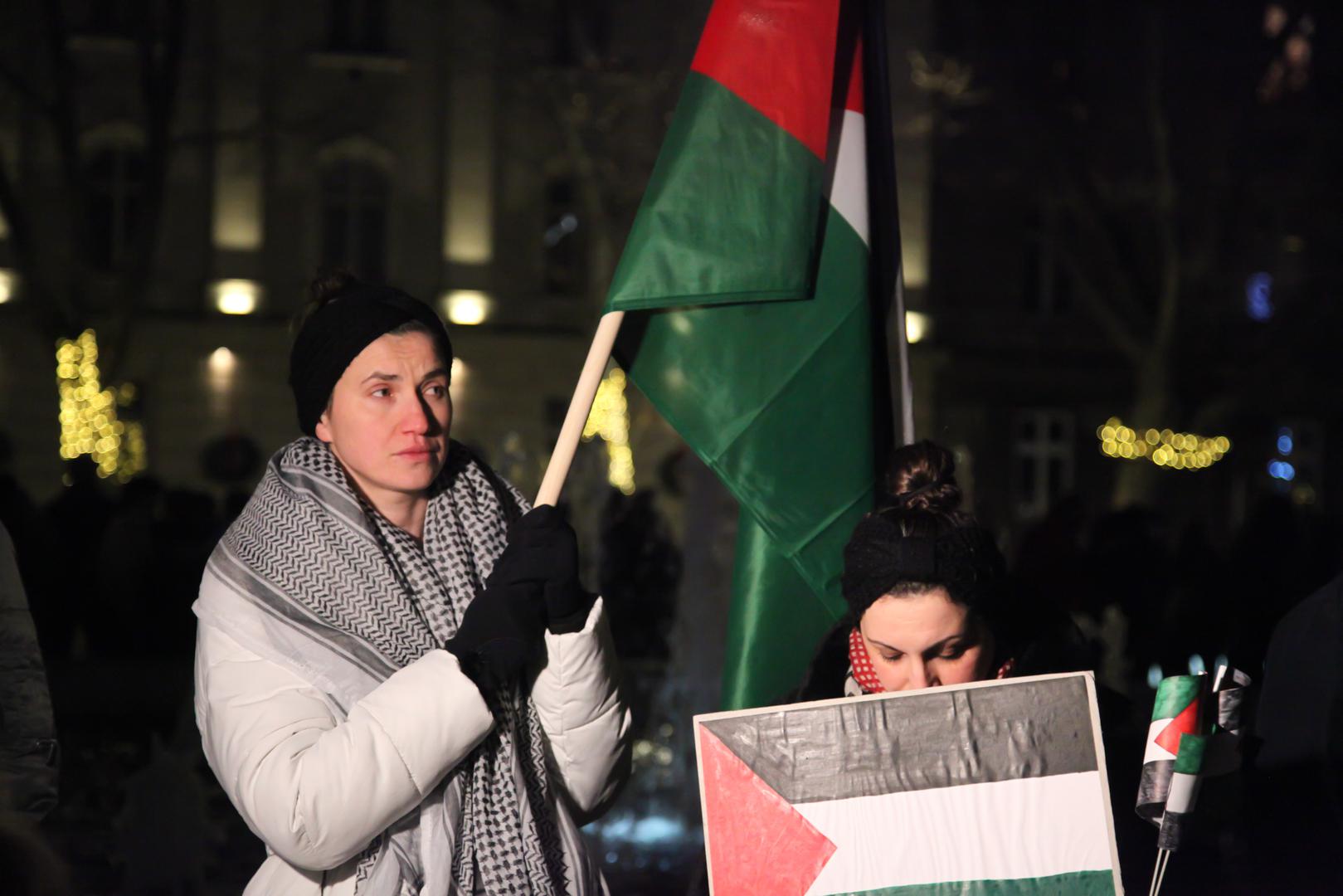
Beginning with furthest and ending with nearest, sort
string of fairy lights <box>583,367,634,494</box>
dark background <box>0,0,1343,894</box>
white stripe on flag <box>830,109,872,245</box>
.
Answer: dark background <box>0,0,1343,894</box> < string of fairy lights <box>583,367,634,494</box> < white stripe on flag <box>830,109,872,245</box>

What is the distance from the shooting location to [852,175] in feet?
10.4

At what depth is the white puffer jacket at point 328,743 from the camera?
2197 millimetres

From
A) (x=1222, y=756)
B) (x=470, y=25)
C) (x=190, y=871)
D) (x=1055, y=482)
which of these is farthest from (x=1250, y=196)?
(x=1222, y=756)

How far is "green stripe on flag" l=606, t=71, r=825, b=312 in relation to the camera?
114 inches

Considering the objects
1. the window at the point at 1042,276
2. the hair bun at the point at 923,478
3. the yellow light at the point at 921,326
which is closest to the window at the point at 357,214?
the yellow light at the point at 921,326

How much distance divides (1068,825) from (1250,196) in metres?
25.8

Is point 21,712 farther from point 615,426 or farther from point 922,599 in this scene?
point 615,426

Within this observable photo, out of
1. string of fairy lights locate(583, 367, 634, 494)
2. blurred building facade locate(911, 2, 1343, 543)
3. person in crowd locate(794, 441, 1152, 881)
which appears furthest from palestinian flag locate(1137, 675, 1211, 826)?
blurred building facade locate(911, 2, 1343, 543)

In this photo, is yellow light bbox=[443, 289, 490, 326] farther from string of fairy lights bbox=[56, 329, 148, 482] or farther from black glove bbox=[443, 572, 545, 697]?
black glove bbox=[443, 572, 545, 697]

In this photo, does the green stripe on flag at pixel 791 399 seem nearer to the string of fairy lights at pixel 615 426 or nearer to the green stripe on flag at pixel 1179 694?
the green stripe on flag at pixel 1179 694

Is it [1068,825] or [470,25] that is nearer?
[1068,825]

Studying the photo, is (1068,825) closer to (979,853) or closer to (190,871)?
(979,853)

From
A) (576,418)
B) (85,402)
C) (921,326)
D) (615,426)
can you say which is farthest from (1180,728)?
(921,326)

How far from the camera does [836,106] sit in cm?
320
